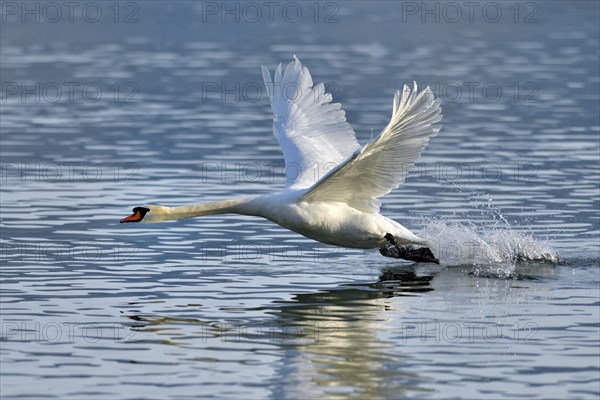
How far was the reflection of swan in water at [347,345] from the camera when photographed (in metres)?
9.88

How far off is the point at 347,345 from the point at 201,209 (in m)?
2.98

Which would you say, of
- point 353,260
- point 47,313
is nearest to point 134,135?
point 353,260

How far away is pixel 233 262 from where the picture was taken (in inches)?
578

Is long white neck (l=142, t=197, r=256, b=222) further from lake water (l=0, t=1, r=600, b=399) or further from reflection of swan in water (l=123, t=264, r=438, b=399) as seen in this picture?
reflection of swan in water (l=123, t=264, r=438, b=399)

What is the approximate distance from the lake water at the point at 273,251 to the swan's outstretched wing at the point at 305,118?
1.10m

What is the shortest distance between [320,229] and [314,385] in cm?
388

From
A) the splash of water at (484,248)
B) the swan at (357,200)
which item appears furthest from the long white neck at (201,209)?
the splash of water at (484,248)

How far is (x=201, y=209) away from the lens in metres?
13.6

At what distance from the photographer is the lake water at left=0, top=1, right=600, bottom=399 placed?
1041 cm

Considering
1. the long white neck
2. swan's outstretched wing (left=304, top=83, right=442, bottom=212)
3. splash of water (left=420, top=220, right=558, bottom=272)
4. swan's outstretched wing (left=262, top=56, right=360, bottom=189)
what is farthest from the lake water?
swan's outstretched wing (left=262, top=56, right=360, bottom=189)

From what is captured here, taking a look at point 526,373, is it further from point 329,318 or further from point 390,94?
point 390,94

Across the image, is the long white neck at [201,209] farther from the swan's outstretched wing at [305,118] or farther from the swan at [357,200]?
the swan's outstretched wing at [305,118]

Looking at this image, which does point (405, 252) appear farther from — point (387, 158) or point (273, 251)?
point (273, 251)

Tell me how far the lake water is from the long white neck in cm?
65
